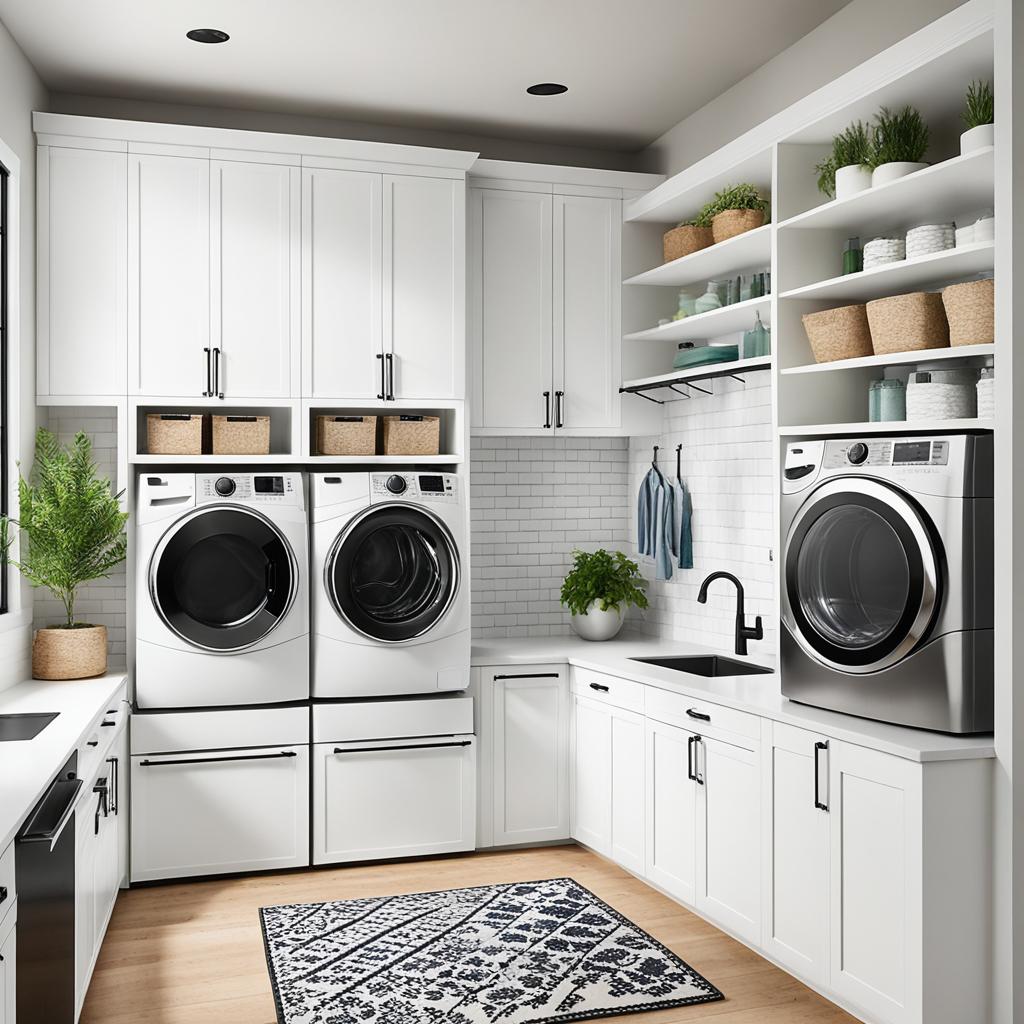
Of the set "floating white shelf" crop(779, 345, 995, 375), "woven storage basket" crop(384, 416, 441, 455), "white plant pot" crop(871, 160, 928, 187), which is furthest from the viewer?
"woven storage basket" crop(384, 416, 441, 455)

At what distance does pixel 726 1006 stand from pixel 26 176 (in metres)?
3.68

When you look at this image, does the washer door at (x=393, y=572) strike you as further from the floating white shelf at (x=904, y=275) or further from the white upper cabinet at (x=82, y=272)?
the floating white shelf at (x=904, y=275)

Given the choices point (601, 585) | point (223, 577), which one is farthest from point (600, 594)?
point (223, 577)

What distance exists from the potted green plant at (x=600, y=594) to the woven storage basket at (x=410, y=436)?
903 millimetres

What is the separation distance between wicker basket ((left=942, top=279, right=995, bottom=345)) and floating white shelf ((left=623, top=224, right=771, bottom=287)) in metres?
0.95

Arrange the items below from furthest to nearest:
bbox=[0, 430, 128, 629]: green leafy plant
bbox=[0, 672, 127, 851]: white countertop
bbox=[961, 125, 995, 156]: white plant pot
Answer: bbox=[0, 430, 128, 629]: green leafy plant → bbox=[961, 125, 995, 156]: white plant pot → bbox=[0, 672, 127, 851]: white countertop

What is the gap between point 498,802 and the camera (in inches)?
179

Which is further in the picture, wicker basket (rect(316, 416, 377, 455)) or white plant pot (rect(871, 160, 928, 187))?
wicker basket (rect(316, 416, 377, 455))

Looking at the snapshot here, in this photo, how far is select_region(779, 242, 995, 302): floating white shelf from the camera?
2998 mm

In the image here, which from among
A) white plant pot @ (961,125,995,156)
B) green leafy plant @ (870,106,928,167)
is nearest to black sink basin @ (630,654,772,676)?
green leafy plant @ (870,106,928,167)

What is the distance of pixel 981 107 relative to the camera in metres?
2.93

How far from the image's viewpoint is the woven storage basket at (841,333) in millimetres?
3406

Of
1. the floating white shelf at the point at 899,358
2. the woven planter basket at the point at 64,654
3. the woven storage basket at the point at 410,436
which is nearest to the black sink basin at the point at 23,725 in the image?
the woven planter basket at the point at 64,654

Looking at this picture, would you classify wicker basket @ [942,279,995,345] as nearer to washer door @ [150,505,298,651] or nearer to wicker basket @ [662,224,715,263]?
wicker basket @ [662,224,715,263]
